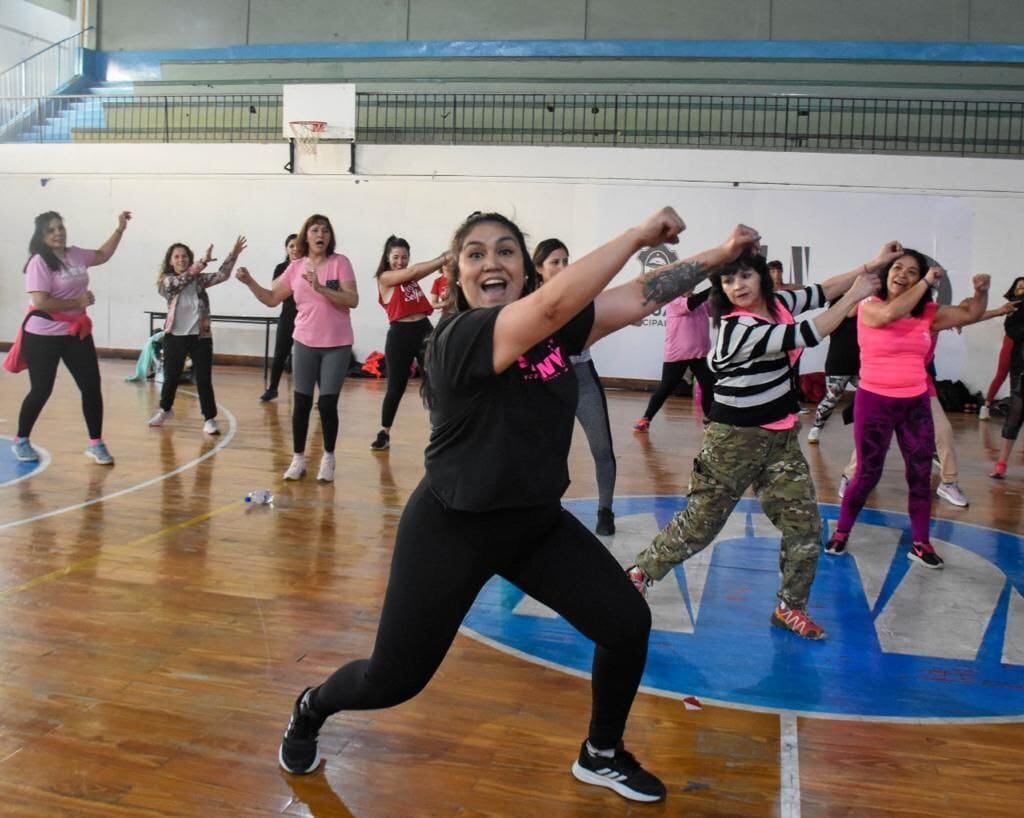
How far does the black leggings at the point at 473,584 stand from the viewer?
2.51 meters

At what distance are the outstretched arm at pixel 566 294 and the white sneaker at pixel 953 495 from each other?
18.4 feet

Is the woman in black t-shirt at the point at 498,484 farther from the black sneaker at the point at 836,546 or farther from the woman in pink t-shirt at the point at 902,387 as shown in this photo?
the black sneaker at the point at 836,546

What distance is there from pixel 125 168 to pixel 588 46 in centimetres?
830

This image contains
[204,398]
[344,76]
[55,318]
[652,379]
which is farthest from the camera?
[344,76]

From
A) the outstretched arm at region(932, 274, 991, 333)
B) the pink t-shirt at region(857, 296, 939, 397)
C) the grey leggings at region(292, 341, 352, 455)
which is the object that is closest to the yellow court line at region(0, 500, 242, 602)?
the grey leggings at region(292, 341, 352, 455)

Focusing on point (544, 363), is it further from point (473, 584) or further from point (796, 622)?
point (796, 622)

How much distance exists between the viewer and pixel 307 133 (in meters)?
15.8

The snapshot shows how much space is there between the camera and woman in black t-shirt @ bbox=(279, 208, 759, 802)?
7.98 ft

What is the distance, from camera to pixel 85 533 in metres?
5.56

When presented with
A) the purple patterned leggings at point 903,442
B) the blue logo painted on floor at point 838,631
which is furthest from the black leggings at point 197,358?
the purple patterned leggings at point 903,442

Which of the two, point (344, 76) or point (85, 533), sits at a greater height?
point (344, 76)

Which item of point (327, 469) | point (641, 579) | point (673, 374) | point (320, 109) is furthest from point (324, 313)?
point (320, 109)

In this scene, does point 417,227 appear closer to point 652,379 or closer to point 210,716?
point 652,379

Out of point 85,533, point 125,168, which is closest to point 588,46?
point 125,168
